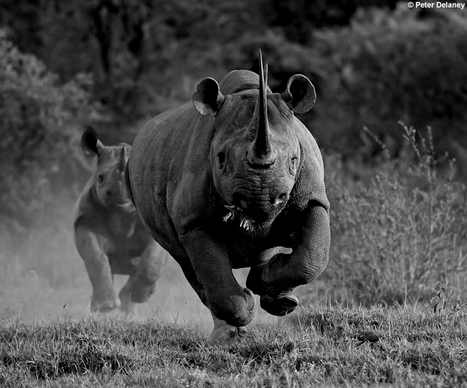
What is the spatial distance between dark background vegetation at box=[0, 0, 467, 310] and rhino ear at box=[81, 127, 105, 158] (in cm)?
544

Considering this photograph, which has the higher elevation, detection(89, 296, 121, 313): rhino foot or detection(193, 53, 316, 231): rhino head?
detection(193, 53, 316, 231): rhino head

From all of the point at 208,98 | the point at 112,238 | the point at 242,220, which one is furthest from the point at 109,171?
the point at 242,220

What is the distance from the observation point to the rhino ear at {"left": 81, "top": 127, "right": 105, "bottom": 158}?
29.8ft

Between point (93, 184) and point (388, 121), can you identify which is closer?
point (93, 184)

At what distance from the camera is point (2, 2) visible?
20438mm

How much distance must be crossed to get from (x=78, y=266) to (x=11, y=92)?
442 cm

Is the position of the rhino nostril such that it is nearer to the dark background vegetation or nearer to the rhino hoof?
the rhino hoof

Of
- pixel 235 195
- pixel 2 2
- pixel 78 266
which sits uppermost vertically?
pixel 2 2

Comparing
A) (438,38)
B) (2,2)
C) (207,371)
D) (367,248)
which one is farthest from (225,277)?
(2,2)

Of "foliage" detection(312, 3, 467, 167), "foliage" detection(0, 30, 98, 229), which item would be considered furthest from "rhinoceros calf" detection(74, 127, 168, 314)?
"foliage" detection(312, 3, 467, 167)

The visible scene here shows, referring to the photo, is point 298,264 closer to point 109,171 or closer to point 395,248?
point 395,248

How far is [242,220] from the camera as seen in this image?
5.19m

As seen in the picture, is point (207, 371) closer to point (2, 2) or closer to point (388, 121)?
point (388, 121)

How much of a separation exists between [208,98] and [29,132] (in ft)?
33.5
